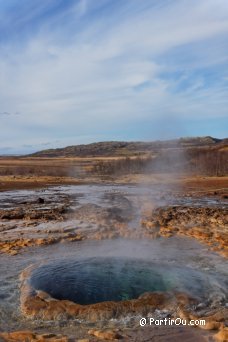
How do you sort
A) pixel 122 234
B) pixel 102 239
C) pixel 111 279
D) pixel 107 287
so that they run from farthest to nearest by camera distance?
1. pixel 122 234
2. pixel 102 239
3. pixel 111 279
4. pixel 107 287

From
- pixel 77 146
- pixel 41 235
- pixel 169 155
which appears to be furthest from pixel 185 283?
pixel 77 146

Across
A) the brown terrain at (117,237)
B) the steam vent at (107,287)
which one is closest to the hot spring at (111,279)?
the steam vent at (107,287)

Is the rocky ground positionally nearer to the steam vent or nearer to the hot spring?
the steam vent

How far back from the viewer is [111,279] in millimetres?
7043

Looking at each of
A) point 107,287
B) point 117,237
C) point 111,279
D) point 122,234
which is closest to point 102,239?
point 117,237

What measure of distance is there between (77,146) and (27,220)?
11691cm

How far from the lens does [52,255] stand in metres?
9.31

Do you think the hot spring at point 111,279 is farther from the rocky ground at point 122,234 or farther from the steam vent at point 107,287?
the rocky ground at point 122,234

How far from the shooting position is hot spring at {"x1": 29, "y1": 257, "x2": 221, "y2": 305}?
252 inches

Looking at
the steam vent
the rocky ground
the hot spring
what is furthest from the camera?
the hot spring

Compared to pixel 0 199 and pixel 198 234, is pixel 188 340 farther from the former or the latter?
pixel 0 199

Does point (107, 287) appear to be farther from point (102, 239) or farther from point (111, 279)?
point (102, 239)

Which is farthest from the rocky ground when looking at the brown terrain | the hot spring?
the hot spring

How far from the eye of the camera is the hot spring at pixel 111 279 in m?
6.41
